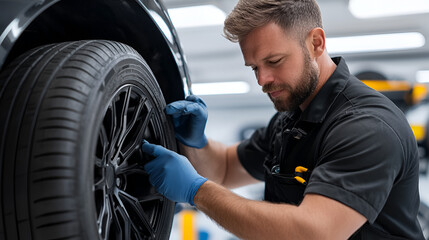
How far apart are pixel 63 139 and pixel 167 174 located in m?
0.43

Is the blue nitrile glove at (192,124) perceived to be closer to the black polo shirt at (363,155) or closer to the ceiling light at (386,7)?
the black polo shirt at (363,155)

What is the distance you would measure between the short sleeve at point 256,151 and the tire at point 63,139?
891 millimetres

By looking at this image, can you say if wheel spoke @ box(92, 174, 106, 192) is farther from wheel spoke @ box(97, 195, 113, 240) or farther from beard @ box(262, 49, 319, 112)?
beard @ box(262, 49, 319, 112)

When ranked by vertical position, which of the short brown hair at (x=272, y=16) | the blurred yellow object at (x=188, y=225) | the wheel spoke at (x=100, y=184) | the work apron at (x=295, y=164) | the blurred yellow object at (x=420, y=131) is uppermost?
the short brown hair at (x=272, y=16)

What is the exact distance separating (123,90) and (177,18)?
3224 mm

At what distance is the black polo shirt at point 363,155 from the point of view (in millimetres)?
1051

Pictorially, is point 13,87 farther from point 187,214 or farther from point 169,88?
point 187,214

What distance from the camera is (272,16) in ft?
4.02

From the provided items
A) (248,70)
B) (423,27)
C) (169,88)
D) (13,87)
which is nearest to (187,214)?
(248,70)

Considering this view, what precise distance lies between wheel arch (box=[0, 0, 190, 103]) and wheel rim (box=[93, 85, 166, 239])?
172 millimetres

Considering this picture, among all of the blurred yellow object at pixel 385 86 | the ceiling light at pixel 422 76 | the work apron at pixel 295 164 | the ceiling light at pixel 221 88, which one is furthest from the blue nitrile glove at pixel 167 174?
the ceiling light at pixel 422 76

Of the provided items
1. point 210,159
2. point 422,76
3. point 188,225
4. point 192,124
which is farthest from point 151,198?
point 422,76

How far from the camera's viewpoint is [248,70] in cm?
616

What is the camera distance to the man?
3.43 ft
